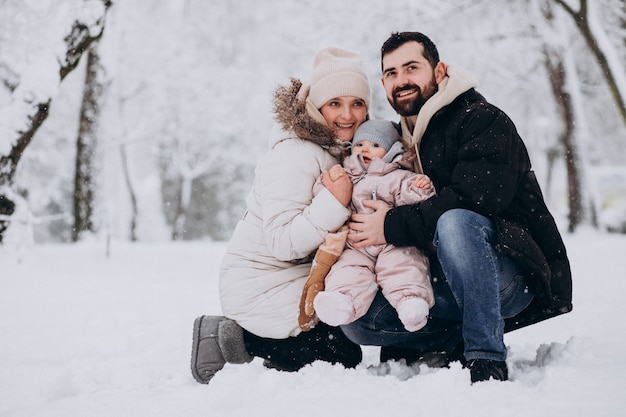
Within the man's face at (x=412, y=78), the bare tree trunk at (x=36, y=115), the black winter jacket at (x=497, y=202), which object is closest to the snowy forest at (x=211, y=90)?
the bare tree trunk at (x=36, y=115)

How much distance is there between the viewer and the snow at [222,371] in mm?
2047

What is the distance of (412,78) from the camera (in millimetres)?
2881

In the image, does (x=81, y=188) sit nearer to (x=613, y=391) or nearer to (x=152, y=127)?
(x=152, y=127)

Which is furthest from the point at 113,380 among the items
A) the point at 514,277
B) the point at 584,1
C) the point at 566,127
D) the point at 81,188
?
the point at 566,127

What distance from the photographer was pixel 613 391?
2.04m

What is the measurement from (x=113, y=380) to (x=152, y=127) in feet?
48.6

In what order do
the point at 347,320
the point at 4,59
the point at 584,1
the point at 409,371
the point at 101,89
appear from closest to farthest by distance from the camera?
the point at 347,320, the point at 409,371, the point at 584,1, the point at 4,59, the point at 101,89

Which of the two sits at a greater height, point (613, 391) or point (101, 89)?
point (101, 89)

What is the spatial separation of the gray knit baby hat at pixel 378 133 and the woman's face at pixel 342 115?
11cm

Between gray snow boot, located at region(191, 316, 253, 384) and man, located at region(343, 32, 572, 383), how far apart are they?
0.56m

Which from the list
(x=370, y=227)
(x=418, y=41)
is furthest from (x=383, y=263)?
(x=418, y=41)

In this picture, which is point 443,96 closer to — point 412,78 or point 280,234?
point 412,78

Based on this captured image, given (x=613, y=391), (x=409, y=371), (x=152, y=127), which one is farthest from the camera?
(x=152, y=127)

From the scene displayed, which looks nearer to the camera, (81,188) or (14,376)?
(14,376)
